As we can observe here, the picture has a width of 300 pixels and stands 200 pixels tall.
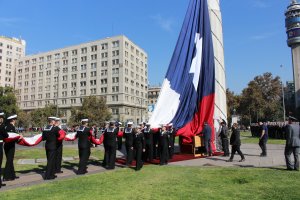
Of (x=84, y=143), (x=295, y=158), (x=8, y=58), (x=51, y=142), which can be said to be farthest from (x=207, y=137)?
(x=8, y=58)

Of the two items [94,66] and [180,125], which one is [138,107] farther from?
[180,125]

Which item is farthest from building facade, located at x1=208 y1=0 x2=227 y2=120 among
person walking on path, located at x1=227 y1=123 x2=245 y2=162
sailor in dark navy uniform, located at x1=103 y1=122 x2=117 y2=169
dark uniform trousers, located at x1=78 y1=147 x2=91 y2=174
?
dark uniform trousers, located at x1=78 y1=147 x2=91 y2=174

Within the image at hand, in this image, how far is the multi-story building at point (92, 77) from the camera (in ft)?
311

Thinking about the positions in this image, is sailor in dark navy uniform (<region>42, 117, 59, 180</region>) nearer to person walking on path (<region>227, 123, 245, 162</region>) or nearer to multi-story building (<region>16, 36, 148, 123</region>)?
person walking on path (<region>227, 123, 245, 162</region>)

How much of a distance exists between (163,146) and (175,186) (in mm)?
5497

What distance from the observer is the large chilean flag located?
17652 mm

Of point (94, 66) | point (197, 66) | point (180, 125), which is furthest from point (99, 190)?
point (94, 66)

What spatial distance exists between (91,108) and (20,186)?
61.4 metres

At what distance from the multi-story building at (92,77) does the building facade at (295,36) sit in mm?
45120

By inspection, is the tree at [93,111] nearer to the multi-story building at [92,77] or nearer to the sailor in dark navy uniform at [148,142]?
the multi-story building at [92,77]

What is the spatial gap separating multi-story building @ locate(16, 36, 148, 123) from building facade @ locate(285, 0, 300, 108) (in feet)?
148

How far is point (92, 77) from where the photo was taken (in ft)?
329

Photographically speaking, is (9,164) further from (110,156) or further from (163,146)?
(163,146)

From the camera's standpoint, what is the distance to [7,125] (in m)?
10.7
